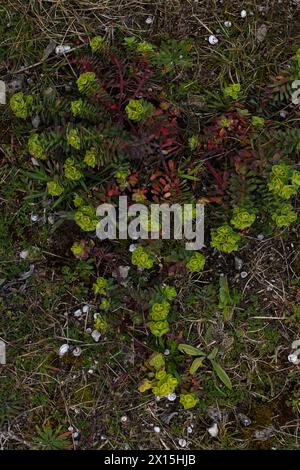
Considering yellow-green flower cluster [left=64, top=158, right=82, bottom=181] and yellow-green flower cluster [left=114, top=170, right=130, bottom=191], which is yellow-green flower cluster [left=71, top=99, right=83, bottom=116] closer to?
yellow-green flower cluster [left=64, top=158, right=82, bottom=181]

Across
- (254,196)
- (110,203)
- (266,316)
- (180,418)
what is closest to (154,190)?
(110,203)

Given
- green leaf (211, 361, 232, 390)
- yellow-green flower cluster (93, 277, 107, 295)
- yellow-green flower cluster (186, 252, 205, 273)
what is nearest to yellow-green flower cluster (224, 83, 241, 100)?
yellow-green flower cluster (186, 252, 205, 273)

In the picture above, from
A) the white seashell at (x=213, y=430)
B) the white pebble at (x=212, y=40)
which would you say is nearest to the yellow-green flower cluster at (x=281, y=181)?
the white pebble at (x=212, y=40)

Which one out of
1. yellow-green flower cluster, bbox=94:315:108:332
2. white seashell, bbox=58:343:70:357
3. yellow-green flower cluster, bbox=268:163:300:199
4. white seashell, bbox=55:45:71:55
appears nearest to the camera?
yellow-green flower cluster, bbox=268:163:300:199

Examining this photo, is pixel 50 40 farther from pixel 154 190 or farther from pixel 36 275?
pixel 36 275

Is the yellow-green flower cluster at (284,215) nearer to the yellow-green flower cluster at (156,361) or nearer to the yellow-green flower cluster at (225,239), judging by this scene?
the yellow-green flower cluster at (225,239)
